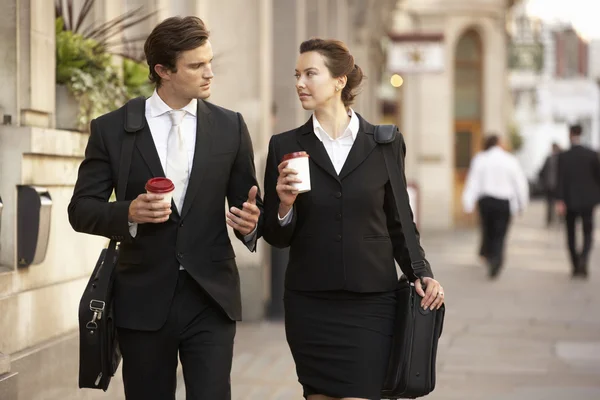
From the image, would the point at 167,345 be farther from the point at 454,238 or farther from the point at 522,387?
the point at 454,238

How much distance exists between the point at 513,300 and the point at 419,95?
46.4 feet

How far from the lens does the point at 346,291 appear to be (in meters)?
4.36

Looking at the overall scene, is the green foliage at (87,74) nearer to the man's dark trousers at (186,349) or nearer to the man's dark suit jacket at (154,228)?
the man's dark suit jacket at (154,228)

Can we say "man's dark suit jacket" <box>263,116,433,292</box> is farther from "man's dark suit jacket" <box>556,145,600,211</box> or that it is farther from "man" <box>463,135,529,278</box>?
"man's dark suit jacket" <box>556,145,600,211</box>

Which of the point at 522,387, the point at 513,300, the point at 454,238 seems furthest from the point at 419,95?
the point at 522,387

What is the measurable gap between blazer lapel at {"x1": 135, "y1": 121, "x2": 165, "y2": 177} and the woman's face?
0.70m

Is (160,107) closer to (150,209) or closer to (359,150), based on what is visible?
(150,209)

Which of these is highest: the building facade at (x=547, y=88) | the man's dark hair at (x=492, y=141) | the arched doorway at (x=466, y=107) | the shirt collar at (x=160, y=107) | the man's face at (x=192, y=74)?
the building facade at (x=547, y=88)

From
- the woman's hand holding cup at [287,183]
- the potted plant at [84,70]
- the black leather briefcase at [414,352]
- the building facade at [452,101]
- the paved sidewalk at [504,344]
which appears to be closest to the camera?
the woman's hand holding cup at [287,183]

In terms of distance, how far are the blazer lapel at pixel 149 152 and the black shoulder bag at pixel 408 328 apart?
975mm

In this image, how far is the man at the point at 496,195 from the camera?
14742 mm

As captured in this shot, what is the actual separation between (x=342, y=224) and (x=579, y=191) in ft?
35.3

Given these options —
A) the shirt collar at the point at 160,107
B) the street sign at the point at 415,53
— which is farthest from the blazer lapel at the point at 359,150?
the street sign at the point at 415,53

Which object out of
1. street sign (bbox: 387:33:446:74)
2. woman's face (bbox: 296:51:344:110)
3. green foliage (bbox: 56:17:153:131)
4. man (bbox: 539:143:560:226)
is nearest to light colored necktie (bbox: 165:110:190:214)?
woman's face (bbox: 296:51:344:110)
